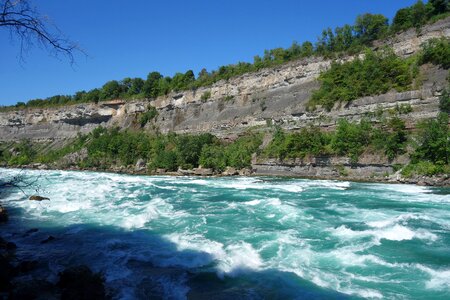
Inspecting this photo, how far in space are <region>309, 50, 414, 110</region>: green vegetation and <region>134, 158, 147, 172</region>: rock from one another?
25.4m

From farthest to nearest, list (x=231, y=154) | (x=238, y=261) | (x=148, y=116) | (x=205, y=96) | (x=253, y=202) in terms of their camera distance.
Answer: (x=148, y=116) < (x=205, y=96) < (x=231, y=154) < (x=253, y=202) < (x=238, y=261)

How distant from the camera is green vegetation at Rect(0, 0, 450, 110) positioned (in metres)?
44.2

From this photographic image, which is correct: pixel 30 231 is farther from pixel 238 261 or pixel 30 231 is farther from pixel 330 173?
pixel 330 173

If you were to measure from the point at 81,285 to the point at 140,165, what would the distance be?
4507 centimetres

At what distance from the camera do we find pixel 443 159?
26.5 m

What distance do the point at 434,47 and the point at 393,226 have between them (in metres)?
33.9

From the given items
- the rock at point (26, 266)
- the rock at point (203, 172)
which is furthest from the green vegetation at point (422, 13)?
the rock at point (26, 266)

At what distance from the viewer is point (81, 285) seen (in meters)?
7.45

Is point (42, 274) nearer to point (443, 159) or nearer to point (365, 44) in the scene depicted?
point (443, 159)

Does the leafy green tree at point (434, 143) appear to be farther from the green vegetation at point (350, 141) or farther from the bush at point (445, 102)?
the bush at point (445, 102)

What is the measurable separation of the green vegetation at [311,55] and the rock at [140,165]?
2145 cm

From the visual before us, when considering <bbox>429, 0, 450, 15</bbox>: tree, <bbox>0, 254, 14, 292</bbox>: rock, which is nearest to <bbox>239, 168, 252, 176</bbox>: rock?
<bbox>0, 254, 14, 292</bbox>: rock

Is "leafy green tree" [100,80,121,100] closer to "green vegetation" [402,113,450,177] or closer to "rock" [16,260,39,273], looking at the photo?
"green vegetation" [402,113,450,177]

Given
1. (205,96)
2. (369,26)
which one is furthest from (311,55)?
(205,96)
